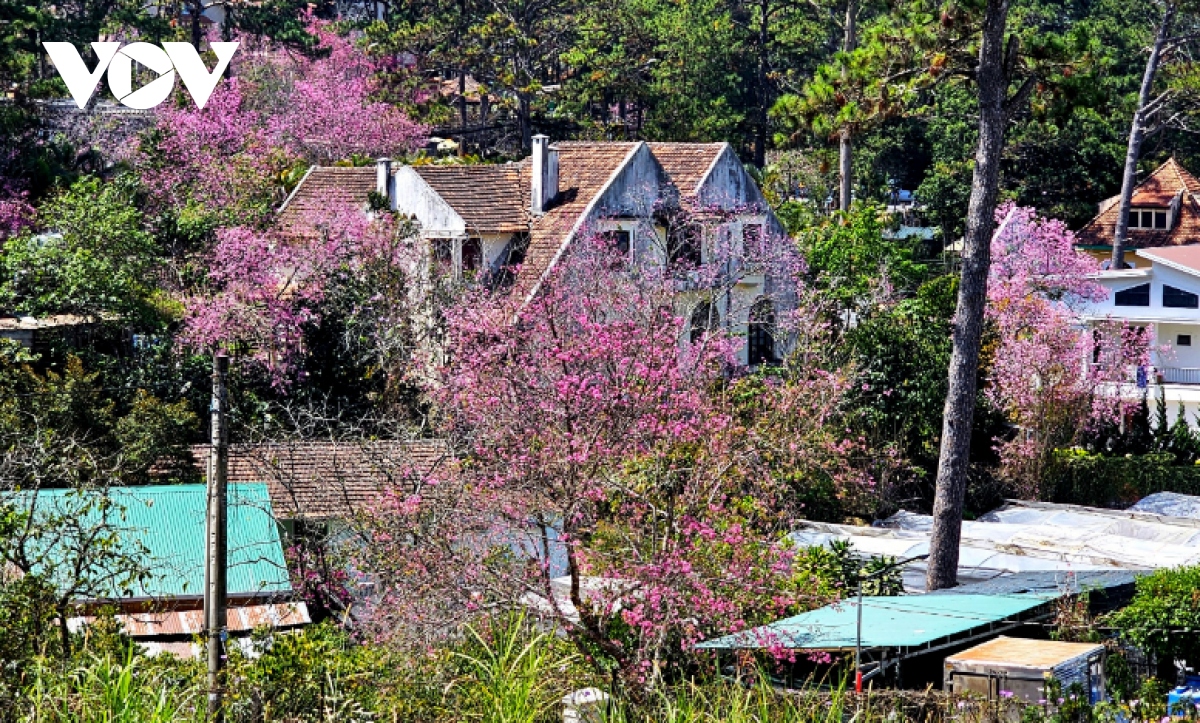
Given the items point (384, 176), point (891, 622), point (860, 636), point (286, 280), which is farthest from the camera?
point (384, 176)

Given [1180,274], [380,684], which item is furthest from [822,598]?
[1180,274]

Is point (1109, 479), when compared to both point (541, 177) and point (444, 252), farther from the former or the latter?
point (444, 252)

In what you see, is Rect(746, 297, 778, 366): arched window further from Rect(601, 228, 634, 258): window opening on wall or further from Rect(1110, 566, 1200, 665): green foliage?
→ Rect(1110, 566, 1200, 665): green foliage

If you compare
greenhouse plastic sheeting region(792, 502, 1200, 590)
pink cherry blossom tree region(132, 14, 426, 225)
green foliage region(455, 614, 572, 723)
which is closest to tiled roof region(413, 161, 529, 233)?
pink cherry blossom tree region(132, 14, 426, 225)

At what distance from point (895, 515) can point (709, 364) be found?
433 cm

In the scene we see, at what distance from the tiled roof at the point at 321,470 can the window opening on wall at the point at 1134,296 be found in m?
25.8

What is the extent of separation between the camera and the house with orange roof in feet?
172

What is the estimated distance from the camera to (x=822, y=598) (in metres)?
16.9

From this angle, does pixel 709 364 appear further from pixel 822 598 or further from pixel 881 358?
pixel 822 598

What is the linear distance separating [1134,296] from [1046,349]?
1247 cm

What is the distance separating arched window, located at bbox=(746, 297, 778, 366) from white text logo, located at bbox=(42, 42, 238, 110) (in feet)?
54.0

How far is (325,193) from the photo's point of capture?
34.8 m

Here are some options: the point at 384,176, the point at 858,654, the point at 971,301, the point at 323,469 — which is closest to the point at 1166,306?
the point at 384,176

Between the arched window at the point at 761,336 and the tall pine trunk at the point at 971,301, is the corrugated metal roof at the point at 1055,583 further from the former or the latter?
the arched window at the point at 761,336
